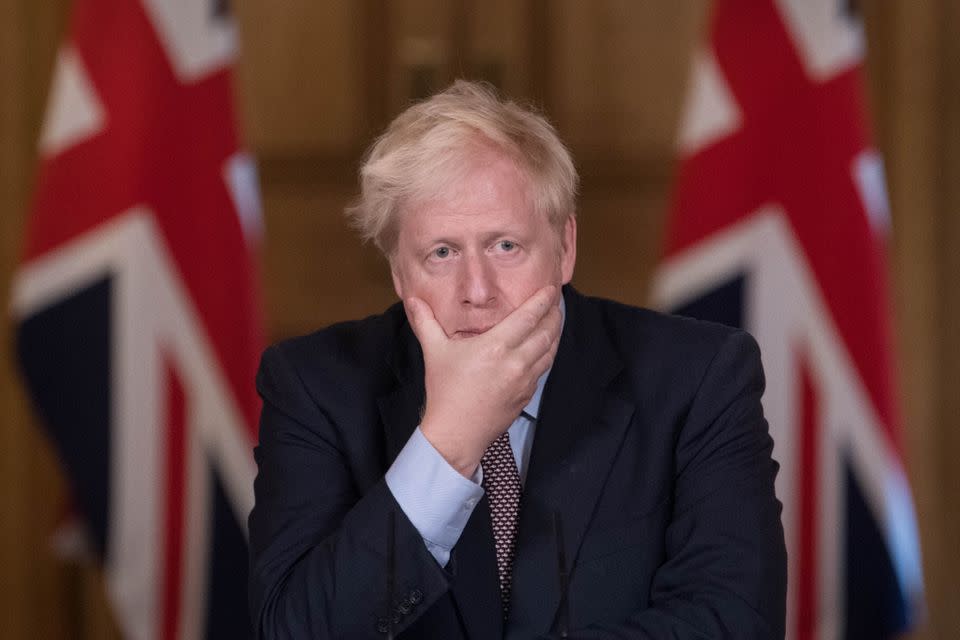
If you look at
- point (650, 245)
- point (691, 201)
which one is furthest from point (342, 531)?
point (650, 245)

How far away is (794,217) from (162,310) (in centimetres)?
165

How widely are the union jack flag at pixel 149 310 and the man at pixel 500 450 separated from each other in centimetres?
143

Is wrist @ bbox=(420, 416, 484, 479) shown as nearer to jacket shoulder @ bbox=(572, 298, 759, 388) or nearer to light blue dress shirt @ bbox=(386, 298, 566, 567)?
light blue dress shirt @ bbox=(386, 298, 566, 567)

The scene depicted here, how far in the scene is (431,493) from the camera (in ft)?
5.26

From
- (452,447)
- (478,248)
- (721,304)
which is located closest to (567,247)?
(478,248)

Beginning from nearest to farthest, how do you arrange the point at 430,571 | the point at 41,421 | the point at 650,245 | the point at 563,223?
the point at 430,571
the point at 563,223
the point at 41,421
the point at 650,245

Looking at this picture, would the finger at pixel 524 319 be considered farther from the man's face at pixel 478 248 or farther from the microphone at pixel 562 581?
the microphone at pixel 562 581

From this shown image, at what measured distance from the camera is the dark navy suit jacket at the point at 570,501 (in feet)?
5.35

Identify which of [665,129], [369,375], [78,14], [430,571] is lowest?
[430,571]

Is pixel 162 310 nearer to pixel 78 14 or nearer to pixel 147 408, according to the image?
pixel 147 408

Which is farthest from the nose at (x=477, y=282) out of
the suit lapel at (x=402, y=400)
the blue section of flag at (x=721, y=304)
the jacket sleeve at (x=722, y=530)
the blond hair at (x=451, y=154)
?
the blue section of flag at (x=721, y=304)

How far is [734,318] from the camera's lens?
3.31 meters

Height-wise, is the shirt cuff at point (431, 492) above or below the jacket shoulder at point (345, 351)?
below

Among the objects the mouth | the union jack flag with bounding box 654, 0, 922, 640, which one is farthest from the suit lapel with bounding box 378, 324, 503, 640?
the union jack flag with bounding box 654, 0, 922, 640
